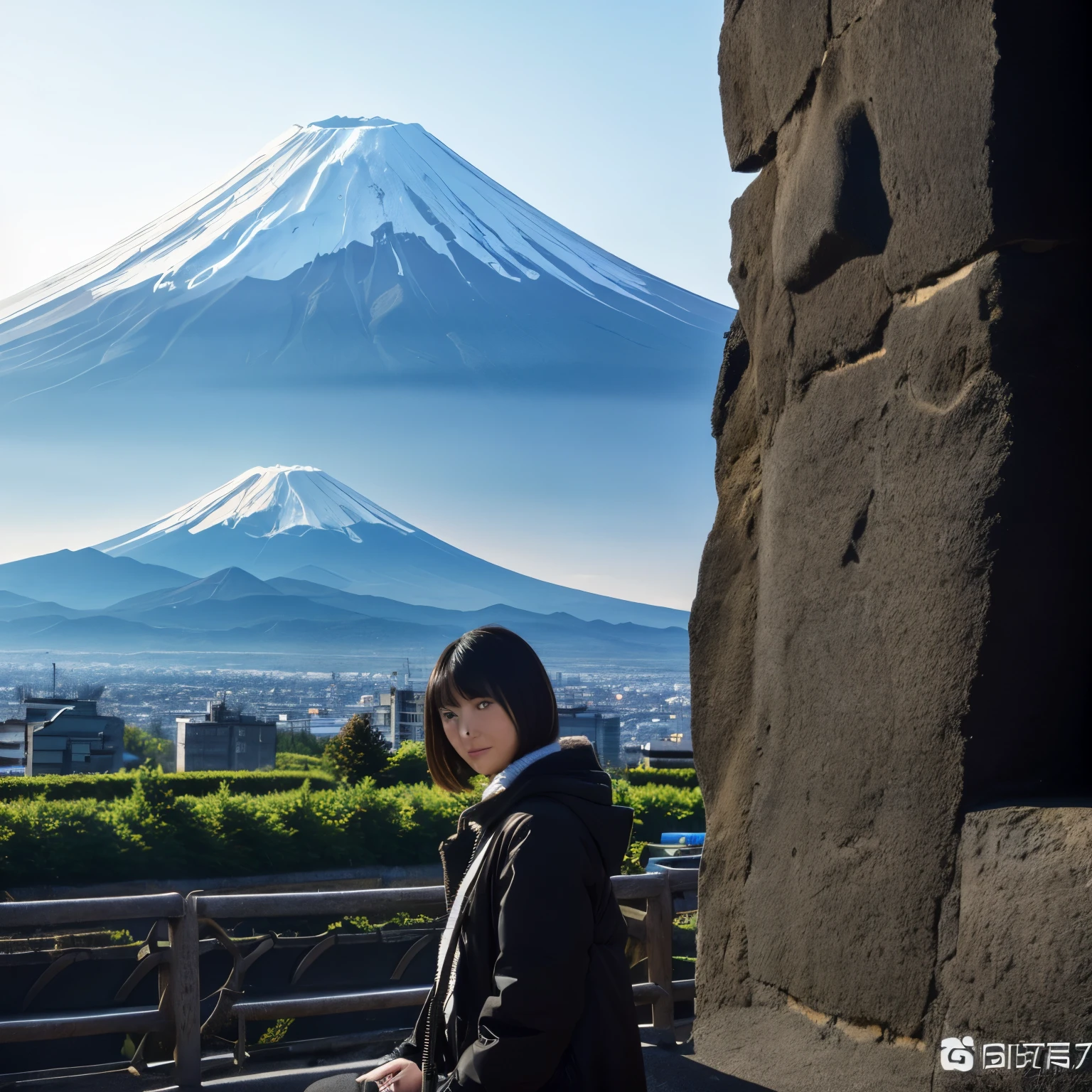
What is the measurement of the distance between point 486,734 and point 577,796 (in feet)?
0.79

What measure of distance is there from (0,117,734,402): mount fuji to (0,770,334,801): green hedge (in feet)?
262

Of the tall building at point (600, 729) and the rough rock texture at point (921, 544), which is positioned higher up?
the rough rock texture at point (921, 544)

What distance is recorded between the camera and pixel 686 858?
11570 millimetres

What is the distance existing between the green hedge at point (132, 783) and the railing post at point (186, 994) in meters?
14.2

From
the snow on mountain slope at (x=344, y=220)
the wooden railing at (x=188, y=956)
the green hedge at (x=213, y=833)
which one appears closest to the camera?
the wooden railing at (x=188, y=956)

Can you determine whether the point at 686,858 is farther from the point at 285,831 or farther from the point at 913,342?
the point at 913,342

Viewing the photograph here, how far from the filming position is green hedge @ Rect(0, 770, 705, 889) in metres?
13.3

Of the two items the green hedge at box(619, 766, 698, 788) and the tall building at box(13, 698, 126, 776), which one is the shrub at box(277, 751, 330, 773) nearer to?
the tall building at box(13, 698, 126, 776)

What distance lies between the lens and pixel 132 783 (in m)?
19.3

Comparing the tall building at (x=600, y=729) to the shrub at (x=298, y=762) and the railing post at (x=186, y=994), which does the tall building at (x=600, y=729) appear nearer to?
the shrub at (x=298, y=762)

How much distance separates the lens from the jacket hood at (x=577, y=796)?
5.83 ft

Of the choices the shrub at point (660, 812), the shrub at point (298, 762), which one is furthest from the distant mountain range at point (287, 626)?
the shrub at point (660, 812)

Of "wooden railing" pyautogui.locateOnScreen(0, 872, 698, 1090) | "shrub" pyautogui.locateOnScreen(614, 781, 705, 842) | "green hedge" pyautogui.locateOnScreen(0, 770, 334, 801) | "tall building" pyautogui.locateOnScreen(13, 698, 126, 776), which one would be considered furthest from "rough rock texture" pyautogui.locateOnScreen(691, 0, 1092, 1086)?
"tall building" pyautogui.locateOnScreen(13, 698, 126, 776)

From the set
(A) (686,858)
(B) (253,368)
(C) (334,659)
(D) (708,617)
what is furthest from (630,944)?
(C) (334,659)
